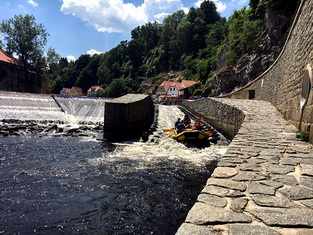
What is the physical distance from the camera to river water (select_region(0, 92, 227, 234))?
176 inches

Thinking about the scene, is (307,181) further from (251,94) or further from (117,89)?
(117,89)

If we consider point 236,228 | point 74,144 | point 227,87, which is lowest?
point 74,144

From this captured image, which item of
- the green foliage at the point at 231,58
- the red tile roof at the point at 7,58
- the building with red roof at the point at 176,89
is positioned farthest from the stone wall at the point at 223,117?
the building with red roof at the point at 176,89

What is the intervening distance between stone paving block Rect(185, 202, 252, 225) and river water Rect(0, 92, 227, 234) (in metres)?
2.30

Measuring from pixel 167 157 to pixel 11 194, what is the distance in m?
5.40

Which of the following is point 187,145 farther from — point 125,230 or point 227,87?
point 227,87

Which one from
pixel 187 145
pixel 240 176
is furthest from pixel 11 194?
pixel 187 145

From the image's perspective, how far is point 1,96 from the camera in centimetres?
2223

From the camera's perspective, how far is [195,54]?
272 ft

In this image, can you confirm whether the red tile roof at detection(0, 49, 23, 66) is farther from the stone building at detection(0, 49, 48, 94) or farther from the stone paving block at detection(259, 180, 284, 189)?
the stone paving block at detection(259, 180, 284, 189)

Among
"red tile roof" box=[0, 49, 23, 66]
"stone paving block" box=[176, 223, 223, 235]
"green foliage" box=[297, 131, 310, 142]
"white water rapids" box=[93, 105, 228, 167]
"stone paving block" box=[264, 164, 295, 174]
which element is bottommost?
"white water rapids" box=[93, 105, 228, 167]

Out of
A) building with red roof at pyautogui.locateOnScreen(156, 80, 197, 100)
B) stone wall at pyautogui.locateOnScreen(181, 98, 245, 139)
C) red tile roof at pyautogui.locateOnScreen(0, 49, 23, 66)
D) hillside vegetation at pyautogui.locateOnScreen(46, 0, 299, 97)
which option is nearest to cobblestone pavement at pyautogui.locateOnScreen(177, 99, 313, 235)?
stone wall at pyautogui.locateOnScreen(181, 98, 245, 139)

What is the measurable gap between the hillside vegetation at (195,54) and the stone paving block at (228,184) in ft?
93.7

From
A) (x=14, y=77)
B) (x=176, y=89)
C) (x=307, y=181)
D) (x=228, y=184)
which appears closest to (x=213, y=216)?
(x=228, y=184)
